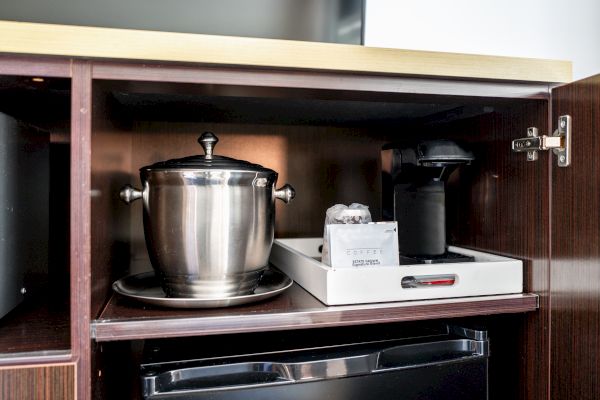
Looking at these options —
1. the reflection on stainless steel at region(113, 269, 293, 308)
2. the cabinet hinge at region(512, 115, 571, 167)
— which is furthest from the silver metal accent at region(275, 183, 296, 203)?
the cabinet hinge at region(512, 115, 571, 167)

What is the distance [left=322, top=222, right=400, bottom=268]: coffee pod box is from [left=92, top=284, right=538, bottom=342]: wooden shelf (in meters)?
0.07

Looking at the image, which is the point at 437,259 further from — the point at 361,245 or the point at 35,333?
the point at 35,333

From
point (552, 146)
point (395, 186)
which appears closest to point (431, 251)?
point (395, 186)

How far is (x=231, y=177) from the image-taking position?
605 mm

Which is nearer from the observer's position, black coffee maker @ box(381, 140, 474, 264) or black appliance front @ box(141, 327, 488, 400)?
black appliance front @ box(141, 327, 488, 400)

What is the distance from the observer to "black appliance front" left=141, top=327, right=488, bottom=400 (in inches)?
24.1

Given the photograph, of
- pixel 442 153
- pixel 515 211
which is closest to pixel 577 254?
pixel 515 211

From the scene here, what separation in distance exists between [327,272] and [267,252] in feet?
0.33

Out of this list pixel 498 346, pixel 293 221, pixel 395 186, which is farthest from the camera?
pixel 293 221

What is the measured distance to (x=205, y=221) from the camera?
604 millimetres

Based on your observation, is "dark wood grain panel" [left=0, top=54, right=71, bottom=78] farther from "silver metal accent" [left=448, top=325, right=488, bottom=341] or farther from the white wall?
the white wall

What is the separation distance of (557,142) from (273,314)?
0.46 metres

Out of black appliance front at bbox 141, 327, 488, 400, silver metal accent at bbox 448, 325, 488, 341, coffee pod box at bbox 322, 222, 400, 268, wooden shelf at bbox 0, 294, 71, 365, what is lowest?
black appliance front at bbox 141, 327, 488, 400

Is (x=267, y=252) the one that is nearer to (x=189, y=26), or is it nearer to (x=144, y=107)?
(x=144, y=107)
